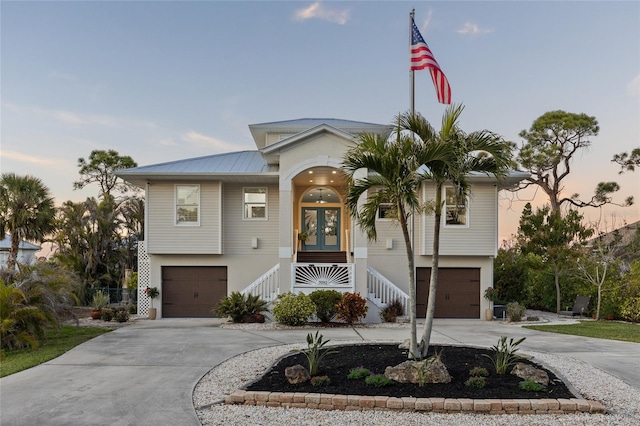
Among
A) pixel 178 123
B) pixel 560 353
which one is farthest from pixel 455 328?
pixel 178 123

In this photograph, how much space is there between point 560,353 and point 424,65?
302 inches

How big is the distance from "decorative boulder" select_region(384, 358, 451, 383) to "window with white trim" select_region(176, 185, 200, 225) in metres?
11.7

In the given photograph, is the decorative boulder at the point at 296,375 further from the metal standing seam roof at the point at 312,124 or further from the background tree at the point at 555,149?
the background tree at the point at 555,149

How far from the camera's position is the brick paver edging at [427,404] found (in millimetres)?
5832

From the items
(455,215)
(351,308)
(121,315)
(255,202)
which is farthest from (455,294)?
(121,315)

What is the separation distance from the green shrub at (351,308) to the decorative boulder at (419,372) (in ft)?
23.9

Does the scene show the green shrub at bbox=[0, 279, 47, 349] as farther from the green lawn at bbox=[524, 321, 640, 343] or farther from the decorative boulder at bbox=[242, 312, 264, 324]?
the green lawn at bbox=[524, 321, 640, 343]

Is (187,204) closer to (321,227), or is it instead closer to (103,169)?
(321,227)

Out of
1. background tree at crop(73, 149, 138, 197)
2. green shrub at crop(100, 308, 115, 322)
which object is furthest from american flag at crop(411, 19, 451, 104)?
background tree at crop(73, 149, 138, 197)

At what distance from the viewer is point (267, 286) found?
1594 centimetres

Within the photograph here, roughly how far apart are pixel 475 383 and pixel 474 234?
35.8 feet

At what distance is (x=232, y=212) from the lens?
17250 mm

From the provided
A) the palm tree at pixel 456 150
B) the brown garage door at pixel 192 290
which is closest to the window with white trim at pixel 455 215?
the brown garage door at pixel 192 290

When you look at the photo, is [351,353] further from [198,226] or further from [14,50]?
[14,50]
